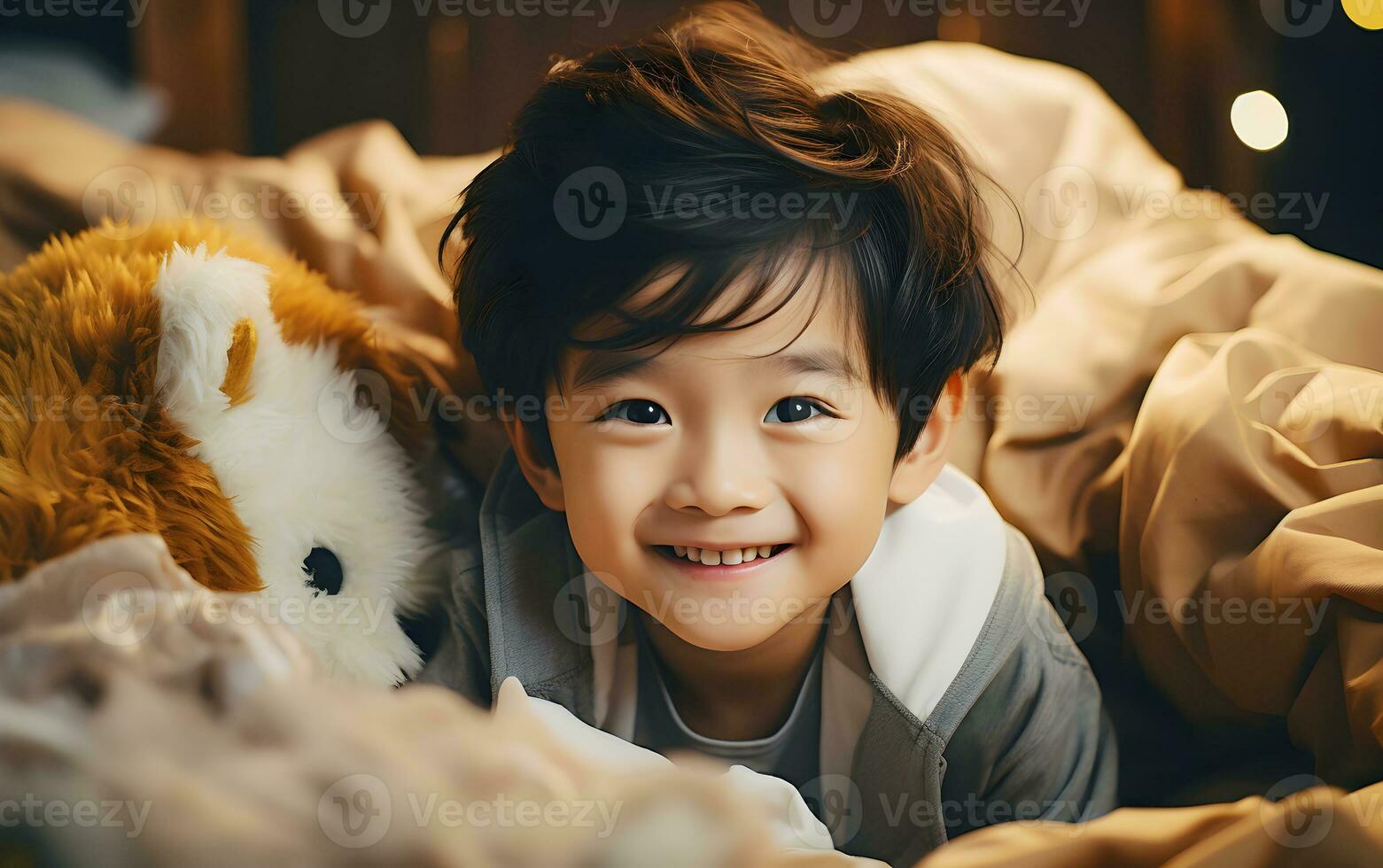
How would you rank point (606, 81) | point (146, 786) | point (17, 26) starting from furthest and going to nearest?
point (17, 26)
point (606, 81)
point (146, 786)

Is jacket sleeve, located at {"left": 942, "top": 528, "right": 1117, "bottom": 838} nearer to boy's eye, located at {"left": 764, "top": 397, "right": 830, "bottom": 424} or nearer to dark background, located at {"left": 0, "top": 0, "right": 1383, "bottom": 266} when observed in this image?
boy's eye, located at {"left": 764, "top": 397, "right": 830, "bottom": 424}

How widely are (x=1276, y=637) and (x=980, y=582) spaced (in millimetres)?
176

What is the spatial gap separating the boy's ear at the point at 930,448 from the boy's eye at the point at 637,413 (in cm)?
19

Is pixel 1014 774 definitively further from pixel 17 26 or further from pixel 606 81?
pixel 17 26

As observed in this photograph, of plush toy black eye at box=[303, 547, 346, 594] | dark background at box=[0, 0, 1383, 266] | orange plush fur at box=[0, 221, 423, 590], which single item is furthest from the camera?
dark background at box=[0, 0, 1383, 266]

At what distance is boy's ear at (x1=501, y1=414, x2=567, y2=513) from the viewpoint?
2.37 feet

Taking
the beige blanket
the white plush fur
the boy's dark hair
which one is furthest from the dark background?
the white plush fur

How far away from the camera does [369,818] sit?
441mm

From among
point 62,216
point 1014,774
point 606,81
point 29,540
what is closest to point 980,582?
point 1014,774

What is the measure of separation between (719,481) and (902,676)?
20cm

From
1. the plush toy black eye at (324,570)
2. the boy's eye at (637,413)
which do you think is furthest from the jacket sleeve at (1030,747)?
the plush toy black eye at (324,570)

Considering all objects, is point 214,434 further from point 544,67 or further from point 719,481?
point 544,67

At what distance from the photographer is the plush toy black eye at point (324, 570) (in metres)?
0.66

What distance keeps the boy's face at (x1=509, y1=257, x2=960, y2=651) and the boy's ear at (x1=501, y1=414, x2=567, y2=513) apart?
2.5 inches
